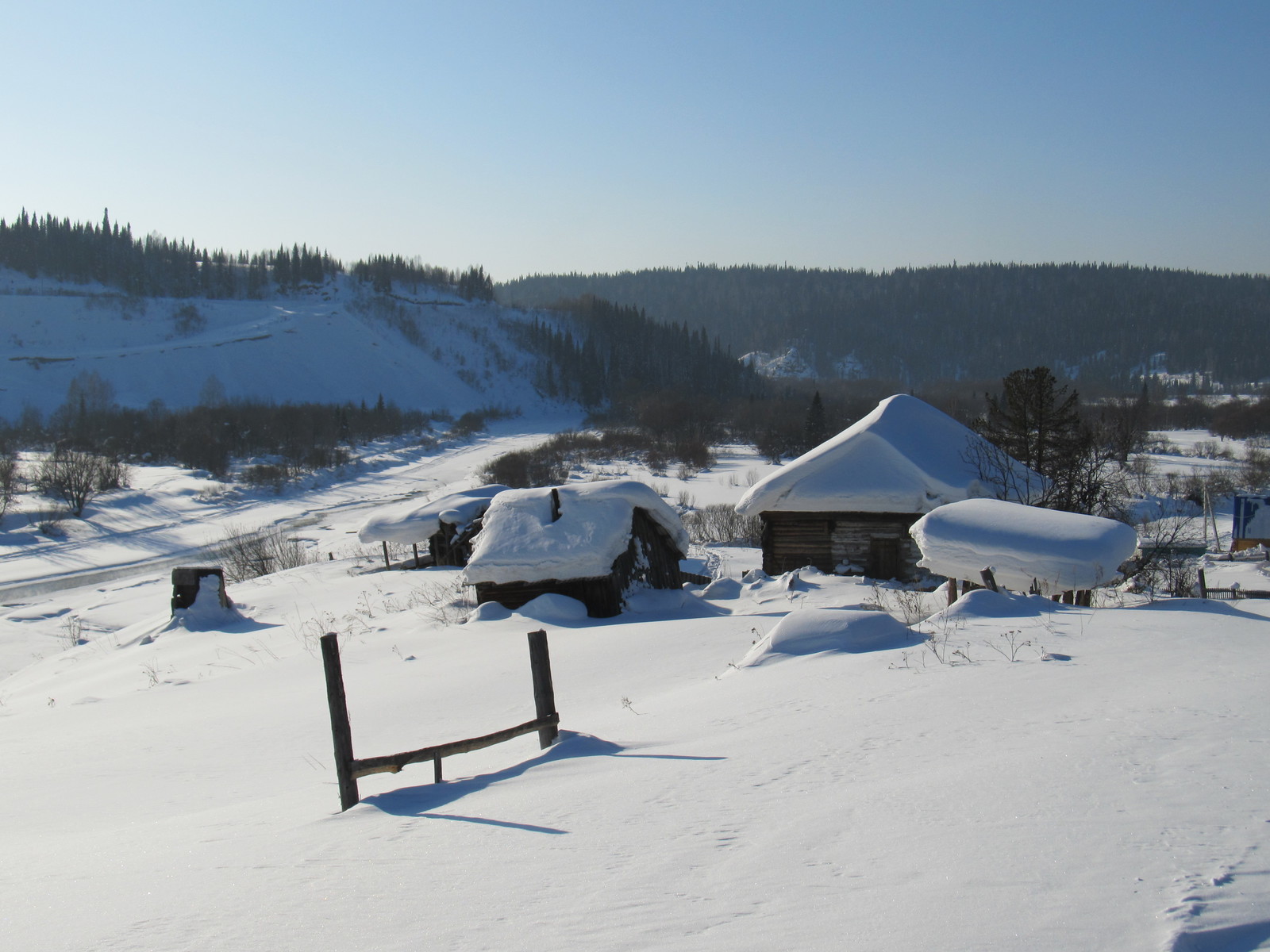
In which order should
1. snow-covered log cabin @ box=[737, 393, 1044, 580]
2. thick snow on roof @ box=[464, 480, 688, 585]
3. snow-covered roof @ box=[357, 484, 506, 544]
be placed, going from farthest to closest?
1. snow-covered roof @ box=[357, 484, 506, 544]
2. snow-covered log cabin @ box=[737, 393, 1044, 580]
3. thick snow on roof @ box=[464, 480, 688, 585]

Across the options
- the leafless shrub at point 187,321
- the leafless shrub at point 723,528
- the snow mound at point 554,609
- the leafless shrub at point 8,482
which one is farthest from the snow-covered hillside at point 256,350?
the snow mound at point 554,609

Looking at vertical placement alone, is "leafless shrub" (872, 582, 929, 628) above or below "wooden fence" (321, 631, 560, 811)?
below

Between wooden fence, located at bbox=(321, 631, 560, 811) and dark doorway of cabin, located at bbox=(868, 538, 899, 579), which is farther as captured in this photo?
dark doorway of cabin, located at bbox=(868, 538, 899, 579)

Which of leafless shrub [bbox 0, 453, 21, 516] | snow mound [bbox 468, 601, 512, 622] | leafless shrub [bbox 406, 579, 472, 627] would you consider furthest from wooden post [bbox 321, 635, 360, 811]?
leafless shrub [bbox 0, 453, 21, 516]

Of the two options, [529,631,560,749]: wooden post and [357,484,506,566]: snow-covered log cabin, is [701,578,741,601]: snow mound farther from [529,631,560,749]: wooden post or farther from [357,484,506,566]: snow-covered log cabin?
[529,631,560,749]: wooden post

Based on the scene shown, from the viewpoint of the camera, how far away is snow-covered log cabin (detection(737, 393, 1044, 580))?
56.8ft

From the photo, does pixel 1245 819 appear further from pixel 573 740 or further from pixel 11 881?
pixel 11 881

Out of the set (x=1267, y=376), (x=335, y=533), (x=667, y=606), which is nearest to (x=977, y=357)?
(x=1267, y=376)

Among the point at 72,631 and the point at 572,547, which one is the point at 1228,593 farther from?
the point at 72,631

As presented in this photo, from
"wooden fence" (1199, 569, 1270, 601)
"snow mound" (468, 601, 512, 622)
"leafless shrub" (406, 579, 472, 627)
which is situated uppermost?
"snow mound" (468, 601, 512, 622)

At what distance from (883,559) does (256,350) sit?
104 meters

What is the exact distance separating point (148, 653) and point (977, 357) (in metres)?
207

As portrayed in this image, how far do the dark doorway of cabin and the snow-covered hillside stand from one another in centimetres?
8844

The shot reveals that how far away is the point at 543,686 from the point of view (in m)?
6.08
